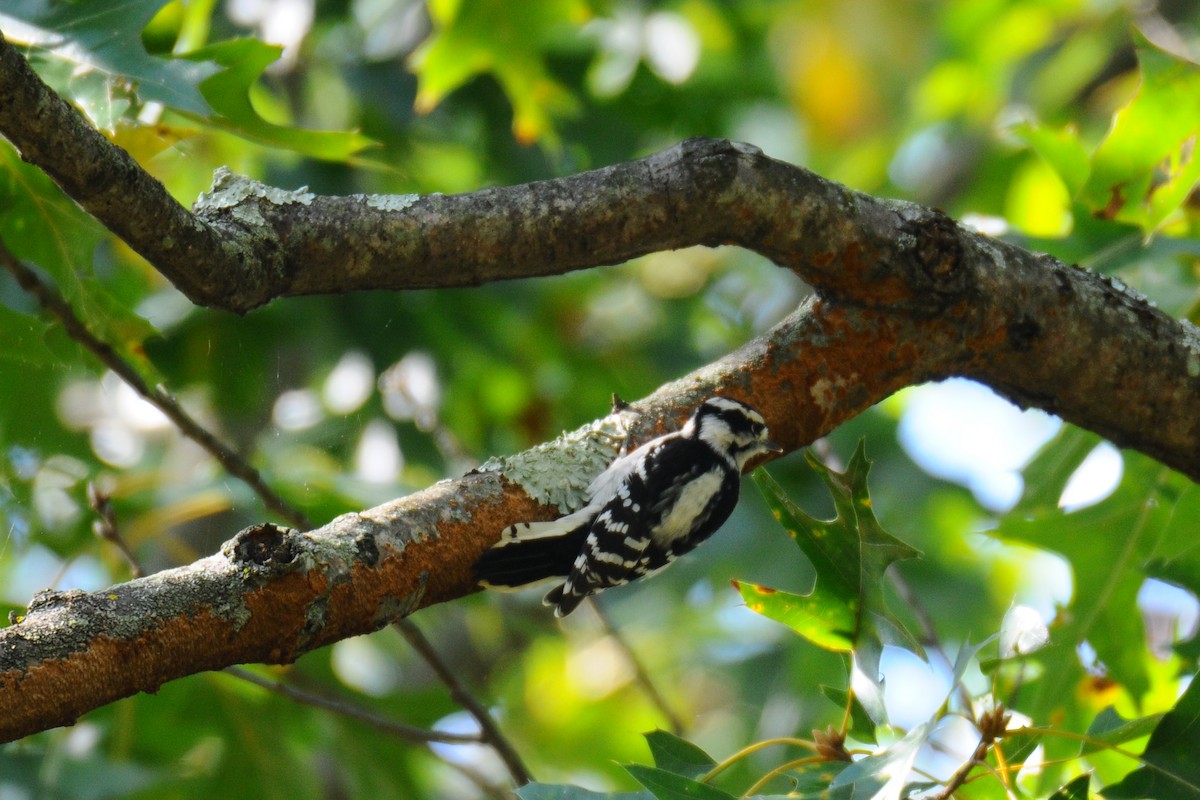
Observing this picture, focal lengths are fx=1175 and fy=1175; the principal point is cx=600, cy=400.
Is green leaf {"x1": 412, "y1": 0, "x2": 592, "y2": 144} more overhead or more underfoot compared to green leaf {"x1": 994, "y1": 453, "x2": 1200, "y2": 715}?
more overhead

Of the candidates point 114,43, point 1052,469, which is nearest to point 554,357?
point 1052,469

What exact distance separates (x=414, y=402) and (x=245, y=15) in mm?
2241

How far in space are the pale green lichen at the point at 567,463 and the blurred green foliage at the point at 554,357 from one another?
0.56 m

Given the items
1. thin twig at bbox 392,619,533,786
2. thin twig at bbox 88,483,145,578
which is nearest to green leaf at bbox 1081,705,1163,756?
thin twig at bbox 392,619,533,786

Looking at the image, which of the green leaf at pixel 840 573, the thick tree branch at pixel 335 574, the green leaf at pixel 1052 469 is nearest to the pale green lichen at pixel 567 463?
the thick tree branch at pixel 335 574

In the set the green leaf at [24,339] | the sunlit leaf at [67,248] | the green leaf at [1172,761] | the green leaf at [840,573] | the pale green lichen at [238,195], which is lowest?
the green leaf at [1172,761]

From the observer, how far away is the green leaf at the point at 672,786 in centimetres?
212

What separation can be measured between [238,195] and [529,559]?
970 mm

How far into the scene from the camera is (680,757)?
8.32ft

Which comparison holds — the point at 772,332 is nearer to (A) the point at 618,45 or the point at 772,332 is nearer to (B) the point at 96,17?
(B) the point at 96,17

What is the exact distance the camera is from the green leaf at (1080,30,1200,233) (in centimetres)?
339

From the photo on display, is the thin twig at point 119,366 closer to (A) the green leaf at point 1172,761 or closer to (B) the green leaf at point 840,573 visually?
(B) the green leaf at point 840,573

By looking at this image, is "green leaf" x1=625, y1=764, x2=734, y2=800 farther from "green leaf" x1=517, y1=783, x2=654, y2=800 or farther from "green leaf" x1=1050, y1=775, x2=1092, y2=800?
"green leaf" x1=1050, y1=775, x2=1092, y2=800

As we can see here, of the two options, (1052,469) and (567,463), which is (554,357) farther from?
(567,463)
